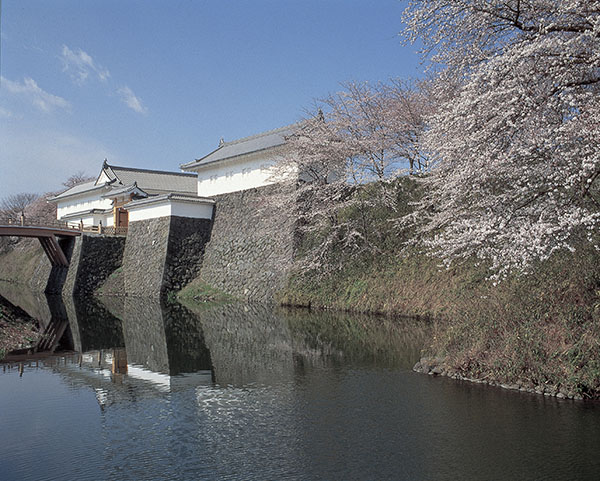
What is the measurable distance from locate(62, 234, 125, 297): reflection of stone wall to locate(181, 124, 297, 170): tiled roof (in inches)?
235

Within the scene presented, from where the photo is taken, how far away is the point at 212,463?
440cm

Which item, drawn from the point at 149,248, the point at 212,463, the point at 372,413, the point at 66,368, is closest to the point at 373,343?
the point at 372,413

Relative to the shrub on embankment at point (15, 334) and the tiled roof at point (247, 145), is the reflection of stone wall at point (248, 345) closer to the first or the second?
the shrub on embankment at point (15, 334)

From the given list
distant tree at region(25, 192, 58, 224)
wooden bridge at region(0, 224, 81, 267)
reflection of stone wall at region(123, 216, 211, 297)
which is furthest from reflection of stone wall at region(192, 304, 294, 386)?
distant tree at region(25, 192, 58, 224)

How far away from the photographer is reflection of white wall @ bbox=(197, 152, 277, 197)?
2130cm

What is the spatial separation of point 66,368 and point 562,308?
Result: 7.47m

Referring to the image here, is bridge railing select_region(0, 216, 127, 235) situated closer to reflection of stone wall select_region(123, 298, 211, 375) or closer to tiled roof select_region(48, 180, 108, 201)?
tiled roof select_region(48, 180, 108, 201)

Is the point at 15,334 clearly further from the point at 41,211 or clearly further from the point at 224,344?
the point at 41,211

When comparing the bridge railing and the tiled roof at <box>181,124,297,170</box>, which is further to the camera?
the bridge railing

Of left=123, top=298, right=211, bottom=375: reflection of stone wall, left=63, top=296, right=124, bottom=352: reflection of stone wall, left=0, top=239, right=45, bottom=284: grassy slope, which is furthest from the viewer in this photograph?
left=0, top=239, right=45, bottom=284: grassy slope

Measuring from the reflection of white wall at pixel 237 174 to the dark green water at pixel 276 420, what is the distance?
12.4 meters

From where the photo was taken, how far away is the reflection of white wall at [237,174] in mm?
21297

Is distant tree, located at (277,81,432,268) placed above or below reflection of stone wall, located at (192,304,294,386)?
above

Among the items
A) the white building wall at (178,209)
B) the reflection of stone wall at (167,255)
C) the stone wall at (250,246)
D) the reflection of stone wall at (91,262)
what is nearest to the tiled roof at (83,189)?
the reflection of stone wall at (91,262)
